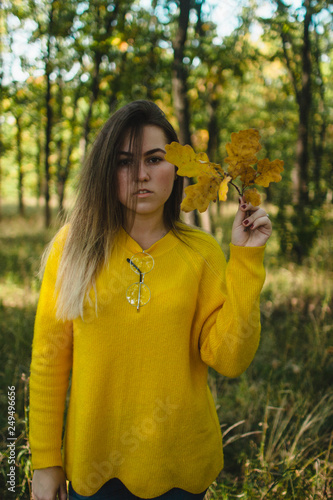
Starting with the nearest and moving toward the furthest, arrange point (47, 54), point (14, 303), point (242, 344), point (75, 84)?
point (242, 344)
point (14, 303)
point (47, 54)
point (75, 84)

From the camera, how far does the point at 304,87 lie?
5887 millimetres

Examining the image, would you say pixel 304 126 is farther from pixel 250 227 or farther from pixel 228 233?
pixel 250 227

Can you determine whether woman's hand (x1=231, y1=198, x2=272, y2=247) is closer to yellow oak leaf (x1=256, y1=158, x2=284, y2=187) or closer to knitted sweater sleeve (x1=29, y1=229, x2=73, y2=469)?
yellow oak leaf (x1=256, y1=158, x2=284, y2=187)

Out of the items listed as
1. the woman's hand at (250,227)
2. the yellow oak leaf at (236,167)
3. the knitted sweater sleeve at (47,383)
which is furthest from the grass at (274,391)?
the yellow oak leaf at (236,167)

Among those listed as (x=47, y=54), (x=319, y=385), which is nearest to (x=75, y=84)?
(x=47, y=54)

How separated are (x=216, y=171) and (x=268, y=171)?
0.13m

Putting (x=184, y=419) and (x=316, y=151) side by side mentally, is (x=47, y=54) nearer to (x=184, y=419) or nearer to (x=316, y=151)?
(x=316, y=151)

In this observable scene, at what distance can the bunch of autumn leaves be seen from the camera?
910 mm

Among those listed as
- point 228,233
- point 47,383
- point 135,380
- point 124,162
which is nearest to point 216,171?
point 124,162

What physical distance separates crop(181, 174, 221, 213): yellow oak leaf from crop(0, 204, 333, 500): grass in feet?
4.04

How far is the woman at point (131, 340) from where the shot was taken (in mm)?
1142

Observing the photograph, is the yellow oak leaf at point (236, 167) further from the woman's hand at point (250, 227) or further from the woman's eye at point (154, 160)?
the woman's eye at point (154, 160)

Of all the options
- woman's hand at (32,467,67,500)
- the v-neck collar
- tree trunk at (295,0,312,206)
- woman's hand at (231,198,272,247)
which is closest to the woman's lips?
the v-neck collar

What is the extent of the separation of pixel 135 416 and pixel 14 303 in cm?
352
